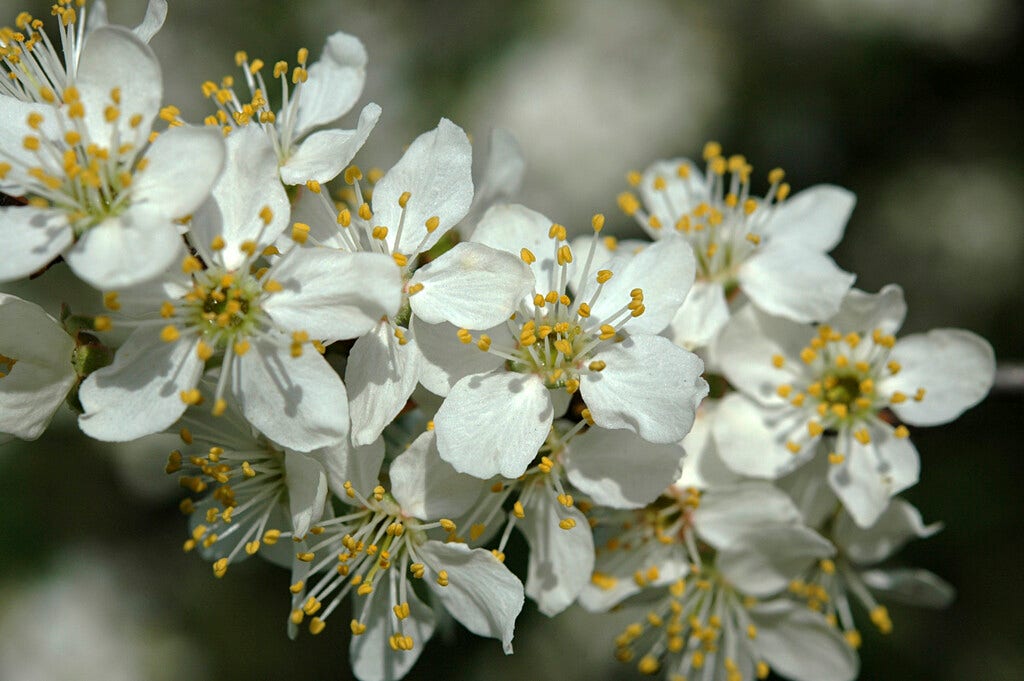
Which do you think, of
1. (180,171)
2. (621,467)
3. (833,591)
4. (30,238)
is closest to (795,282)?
(621,467)

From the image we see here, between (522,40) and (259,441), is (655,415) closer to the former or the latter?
(259,441)

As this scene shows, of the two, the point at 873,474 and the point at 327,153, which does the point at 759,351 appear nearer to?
the point at 873,474

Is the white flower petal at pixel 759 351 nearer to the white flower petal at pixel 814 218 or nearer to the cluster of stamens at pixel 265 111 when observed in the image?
the white flower petal at pixel 814 218

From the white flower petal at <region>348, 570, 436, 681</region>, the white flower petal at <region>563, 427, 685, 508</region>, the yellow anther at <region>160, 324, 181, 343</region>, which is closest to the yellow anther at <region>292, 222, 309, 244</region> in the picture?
the yellow anther at <region>160, 324, 181, 343</region>

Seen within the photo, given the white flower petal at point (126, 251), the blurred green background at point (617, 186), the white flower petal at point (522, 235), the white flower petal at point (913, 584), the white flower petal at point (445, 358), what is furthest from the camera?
the blurred green background at point (617, 186)

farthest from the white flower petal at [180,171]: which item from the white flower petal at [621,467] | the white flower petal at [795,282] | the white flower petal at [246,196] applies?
the white flower petal at [795,282]

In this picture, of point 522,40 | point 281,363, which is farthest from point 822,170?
point 281,363
